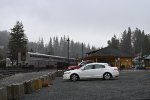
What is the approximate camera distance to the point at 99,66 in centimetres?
3322

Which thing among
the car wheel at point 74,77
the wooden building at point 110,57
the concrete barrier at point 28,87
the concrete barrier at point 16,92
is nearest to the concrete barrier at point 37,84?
the concrete barrier at point 28,87

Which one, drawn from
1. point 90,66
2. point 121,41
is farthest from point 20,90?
point 121,41

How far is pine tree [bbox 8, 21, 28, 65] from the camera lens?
112 metres

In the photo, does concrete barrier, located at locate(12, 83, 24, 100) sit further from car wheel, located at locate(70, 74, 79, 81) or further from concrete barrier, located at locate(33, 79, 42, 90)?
car wheel, located at locate(70, 74, 79, 81)

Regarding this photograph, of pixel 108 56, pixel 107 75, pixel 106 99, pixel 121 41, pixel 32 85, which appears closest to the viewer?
pixel 106 99

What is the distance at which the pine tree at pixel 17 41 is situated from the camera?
4418 inches

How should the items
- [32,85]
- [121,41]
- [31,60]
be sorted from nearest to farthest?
[32,85], [31,60], [121,41]

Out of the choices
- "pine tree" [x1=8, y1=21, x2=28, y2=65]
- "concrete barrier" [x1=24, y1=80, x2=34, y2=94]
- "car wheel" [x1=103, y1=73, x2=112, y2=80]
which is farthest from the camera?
"pine tree" [x1=8, y1=21, x2=28, y2=65]

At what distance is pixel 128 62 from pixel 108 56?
6.71 m

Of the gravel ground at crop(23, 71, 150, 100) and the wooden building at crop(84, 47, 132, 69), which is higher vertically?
the wooden building at crop(84, 47, 132, 69)

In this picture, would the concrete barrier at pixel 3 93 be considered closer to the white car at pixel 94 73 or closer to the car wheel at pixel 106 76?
the white car at pixel 94 73

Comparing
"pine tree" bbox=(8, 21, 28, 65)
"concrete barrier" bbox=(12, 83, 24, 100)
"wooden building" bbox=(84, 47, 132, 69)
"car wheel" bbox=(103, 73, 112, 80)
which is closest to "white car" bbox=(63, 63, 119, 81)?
"car wheel" bbox=(103, 73, 112, 80)

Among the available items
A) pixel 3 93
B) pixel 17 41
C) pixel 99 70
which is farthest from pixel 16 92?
pixel 17 41

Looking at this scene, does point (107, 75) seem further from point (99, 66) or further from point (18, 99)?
point (18, 99)
